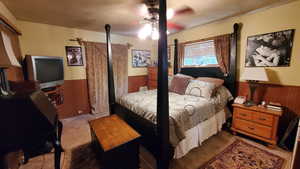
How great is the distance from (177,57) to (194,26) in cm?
94

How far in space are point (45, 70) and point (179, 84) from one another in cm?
293

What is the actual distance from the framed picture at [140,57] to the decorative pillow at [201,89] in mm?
2224

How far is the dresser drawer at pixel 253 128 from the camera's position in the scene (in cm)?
199

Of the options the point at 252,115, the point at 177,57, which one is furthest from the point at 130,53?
the point at 252,115

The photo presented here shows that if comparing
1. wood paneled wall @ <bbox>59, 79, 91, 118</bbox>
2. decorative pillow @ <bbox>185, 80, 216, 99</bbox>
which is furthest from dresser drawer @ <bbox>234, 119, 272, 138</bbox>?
wood paneled wall @ <bbox>59, 79, 91, 118</bbox>

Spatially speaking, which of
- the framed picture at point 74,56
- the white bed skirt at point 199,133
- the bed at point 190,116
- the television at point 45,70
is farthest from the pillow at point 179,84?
the television at point 45,70

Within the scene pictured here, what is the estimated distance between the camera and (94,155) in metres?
1.90

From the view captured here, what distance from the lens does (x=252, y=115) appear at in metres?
2.12

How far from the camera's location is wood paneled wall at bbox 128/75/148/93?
4266 millimetres

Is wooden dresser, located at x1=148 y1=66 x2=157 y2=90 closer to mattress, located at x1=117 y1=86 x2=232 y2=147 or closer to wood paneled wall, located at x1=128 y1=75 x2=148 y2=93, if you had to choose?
wood paneled wall, located at x1=128 y1=75 x2=148 y2=93

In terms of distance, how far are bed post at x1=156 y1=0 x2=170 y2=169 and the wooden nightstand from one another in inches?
64.3

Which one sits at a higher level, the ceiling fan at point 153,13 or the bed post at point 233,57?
the ceiling fan at point 153,13

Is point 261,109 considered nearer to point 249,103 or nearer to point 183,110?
point 249,103

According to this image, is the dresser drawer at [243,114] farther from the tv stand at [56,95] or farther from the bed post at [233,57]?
the tv stand at [56,95]
